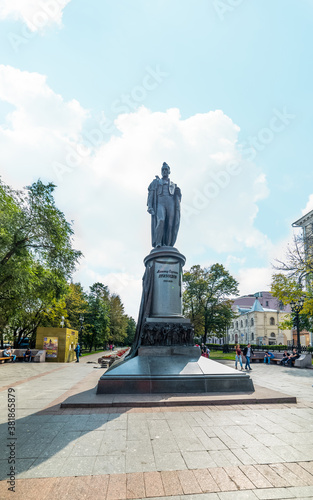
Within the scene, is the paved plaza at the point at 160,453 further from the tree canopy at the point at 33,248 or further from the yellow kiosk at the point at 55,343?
the yellow kiosk at the point at 55,343

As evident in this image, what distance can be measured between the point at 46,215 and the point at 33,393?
1107 centimetres

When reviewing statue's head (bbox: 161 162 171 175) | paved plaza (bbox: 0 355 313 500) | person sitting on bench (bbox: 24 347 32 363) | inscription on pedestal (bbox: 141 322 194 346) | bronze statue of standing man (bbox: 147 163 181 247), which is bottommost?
person sitting on bench (bbox: 24 347 32 363)

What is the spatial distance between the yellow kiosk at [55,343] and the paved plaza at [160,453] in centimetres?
1986

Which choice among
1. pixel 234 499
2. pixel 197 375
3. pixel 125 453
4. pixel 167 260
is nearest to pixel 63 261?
pixel 167 260

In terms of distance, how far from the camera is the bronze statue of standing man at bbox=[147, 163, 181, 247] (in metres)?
12.2

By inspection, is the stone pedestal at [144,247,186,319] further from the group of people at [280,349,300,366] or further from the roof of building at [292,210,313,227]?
the roof of building at [292,210,313,227]

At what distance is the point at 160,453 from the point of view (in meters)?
4.29

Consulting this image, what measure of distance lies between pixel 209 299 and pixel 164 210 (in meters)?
29.8

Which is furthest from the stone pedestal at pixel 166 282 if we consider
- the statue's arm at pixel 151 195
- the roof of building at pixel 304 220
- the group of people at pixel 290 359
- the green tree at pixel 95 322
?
the roof of building at pixel 304 220

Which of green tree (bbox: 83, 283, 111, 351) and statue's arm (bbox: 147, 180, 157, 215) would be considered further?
green tree (bbox: 83, 283, 111, 351)

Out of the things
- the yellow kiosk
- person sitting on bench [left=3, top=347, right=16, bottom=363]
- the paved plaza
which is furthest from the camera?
the yellow kiosk

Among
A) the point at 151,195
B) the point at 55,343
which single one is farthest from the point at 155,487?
the point at 55,343

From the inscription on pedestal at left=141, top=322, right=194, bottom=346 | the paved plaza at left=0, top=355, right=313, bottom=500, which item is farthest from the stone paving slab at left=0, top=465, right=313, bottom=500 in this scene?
the inscription on pedestal at left=141, top=322, right=194, bottom=346

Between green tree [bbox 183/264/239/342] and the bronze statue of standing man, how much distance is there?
2790 centimetres
